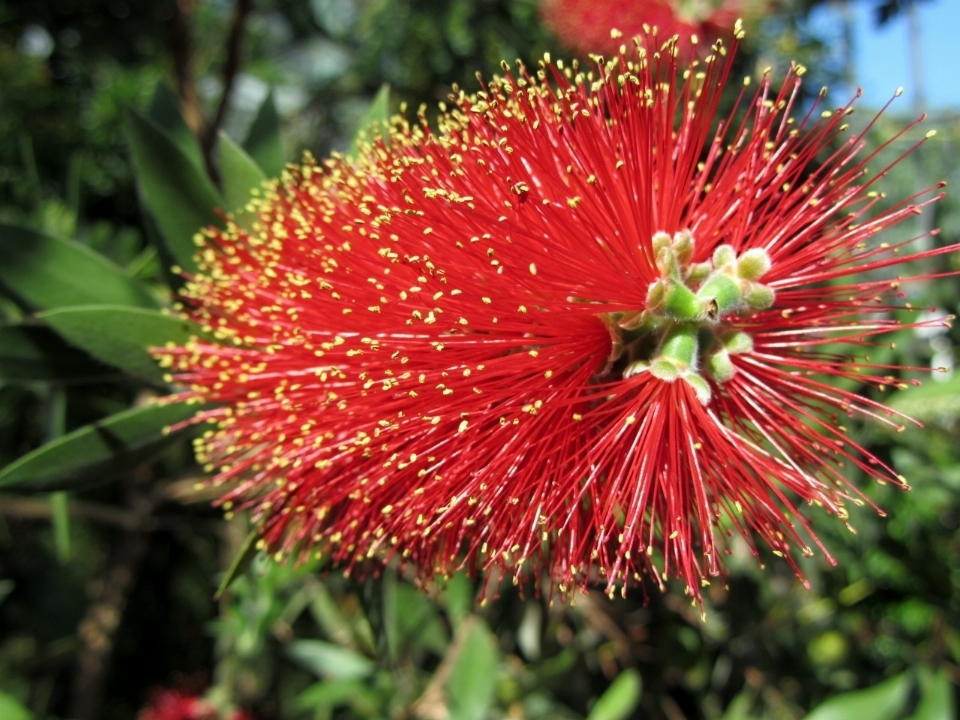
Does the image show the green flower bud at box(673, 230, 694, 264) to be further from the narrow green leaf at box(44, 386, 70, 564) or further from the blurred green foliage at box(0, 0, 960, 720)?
the narrow green leaf at box(44, 386, 70, 564)

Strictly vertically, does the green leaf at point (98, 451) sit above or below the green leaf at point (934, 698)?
above

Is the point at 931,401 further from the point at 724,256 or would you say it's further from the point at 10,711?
the point at 10,711

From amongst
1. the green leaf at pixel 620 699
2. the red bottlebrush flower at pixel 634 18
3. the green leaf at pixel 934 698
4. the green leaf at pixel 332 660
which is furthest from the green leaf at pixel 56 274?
the green leaf at pixel 934 698

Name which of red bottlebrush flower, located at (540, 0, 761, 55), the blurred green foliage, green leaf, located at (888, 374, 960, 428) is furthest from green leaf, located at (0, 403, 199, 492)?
red bottlebrush flower, located at (540, 0, 761, 55)

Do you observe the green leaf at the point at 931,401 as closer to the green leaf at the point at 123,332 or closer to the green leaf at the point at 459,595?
the green leaf at the point at 459,595

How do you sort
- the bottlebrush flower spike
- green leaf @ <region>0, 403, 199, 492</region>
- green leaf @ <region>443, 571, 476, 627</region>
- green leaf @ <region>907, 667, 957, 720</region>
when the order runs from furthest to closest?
green leaf @ <region>907, 667, 957, 720</region> → green leaf @ <region>443, 571, 476, 627</region> → green leaf @ <region>0, 403, 199, 492</region> → the bottlebrush flower spike

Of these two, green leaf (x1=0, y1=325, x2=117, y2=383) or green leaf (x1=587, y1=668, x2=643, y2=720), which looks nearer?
green leaf (x1=0, y1=325, x2=117, y2=383)

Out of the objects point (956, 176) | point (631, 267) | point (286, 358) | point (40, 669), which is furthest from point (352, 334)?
point (956, 176)
